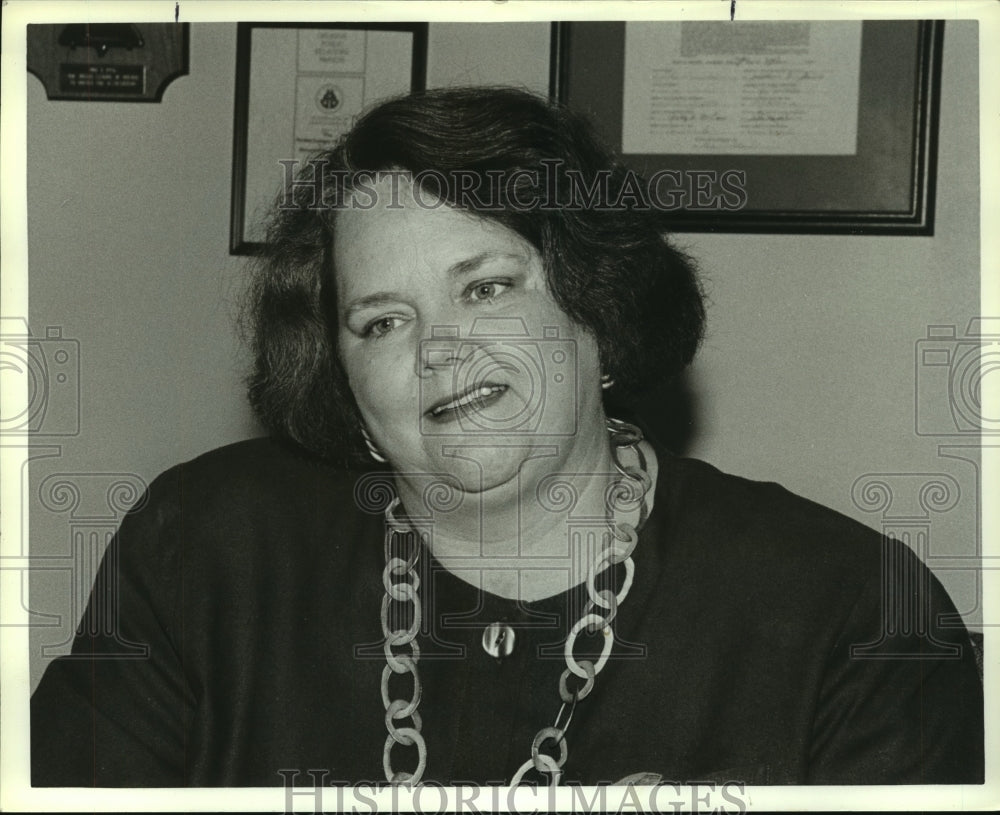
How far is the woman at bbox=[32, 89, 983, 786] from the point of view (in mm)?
962

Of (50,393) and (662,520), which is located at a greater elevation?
(50,393)

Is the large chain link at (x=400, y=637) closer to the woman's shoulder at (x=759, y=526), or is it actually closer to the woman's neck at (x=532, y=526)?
the woman's neck at (x=532, y=526)

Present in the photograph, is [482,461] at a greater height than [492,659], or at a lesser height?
greater

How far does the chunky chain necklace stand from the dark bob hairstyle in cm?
8

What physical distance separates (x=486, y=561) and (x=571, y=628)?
0.34 feet

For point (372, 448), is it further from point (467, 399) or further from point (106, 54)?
point (106, 54)

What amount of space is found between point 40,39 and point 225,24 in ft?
0.63

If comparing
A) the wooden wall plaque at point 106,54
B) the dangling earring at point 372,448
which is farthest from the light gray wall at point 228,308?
the dangling earring at point 372,448

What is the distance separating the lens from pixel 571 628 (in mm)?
982

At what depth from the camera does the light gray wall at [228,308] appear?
40.5 inches

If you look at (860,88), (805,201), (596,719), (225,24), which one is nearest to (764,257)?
(805,201)

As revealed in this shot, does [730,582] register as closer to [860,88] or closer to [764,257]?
[764,257]

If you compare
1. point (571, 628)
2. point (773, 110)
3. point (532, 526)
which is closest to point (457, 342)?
point (532, 526)

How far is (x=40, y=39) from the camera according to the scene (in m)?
1.04
